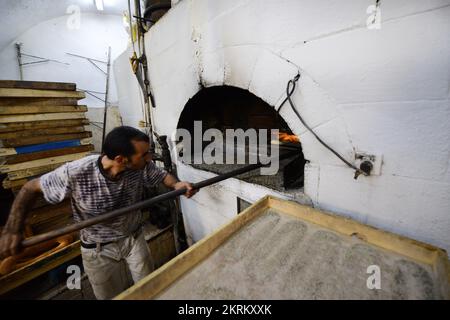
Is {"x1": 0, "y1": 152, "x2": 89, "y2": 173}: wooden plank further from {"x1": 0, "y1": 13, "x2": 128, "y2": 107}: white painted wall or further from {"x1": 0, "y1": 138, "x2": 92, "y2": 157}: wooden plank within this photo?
{"x1": 0, "y1": 13, "x2": 128, "y2": 107}: white painted wall

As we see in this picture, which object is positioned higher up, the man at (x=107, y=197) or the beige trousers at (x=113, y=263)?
the man at (x=107, y=197)

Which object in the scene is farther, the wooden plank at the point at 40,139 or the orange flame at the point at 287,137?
the wooden plank at the point at 40,139

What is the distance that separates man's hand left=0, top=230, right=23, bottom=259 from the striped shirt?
1.21 ft

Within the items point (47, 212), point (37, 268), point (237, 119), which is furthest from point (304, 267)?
point (47, 212)

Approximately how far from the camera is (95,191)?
77.9 inches

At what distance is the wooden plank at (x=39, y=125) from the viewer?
331 cm

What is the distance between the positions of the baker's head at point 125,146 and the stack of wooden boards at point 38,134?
2.68 m

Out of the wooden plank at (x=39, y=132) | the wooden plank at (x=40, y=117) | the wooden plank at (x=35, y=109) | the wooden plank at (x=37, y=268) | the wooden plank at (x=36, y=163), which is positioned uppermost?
the wooden plank at (x=35, y=109)

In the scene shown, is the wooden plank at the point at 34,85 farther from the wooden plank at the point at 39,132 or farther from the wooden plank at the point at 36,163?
the wooden plank at the point at 36,163

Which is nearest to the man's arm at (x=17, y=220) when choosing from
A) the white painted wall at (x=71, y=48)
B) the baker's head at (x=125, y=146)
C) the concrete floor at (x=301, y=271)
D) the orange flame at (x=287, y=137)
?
the baker's head at (x=125, y=146)

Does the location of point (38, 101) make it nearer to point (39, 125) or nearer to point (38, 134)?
point (39, 125)

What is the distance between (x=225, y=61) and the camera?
2.33m

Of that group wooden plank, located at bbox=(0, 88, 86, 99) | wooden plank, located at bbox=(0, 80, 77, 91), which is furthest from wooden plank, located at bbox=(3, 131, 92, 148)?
wooden plank, located at bbox=(0, 80, 77, 91)
